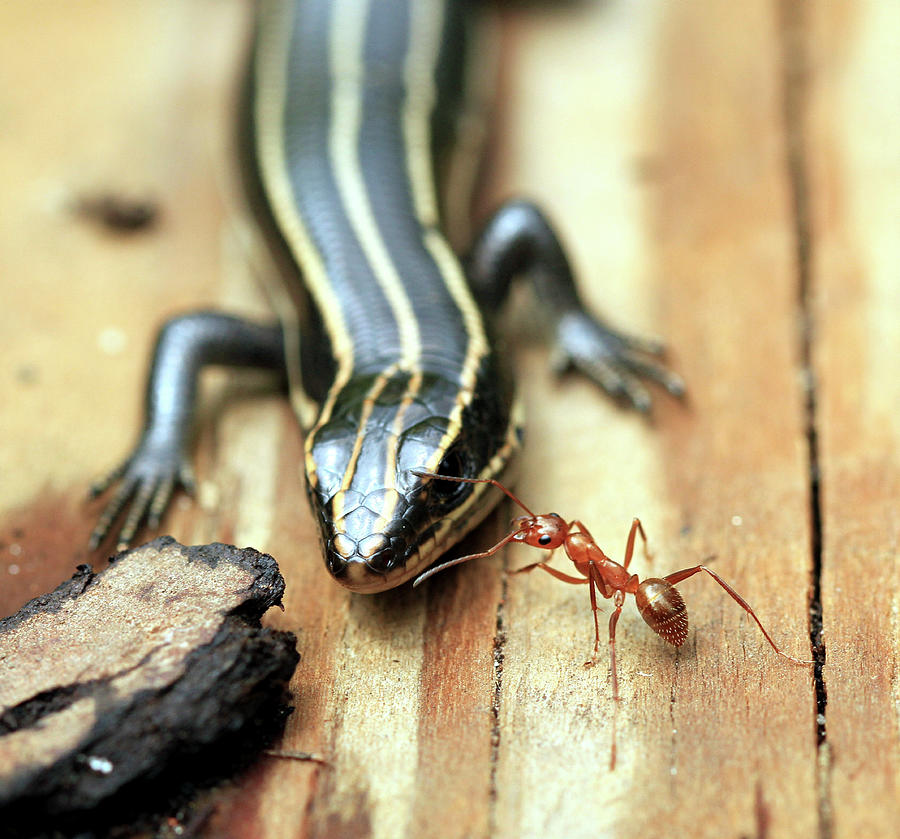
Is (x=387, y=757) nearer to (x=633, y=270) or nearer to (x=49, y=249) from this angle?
(x=633, y=270)

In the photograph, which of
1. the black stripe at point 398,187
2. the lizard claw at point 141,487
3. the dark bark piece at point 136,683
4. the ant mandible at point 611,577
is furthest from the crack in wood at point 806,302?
the lizard claw at point 141,487

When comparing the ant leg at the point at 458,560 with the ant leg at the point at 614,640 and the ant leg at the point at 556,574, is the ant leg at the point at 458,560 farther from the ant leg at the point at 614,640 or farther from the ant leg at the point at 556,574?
the ant leg at the point at 614,640

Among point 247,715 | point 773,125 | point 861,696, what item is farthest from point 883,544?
point 773,125

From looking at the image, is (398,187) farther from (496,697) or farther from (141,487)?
(496,697)

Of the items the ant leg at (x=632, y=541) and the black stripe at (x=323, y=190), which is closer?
the ant leg at (x=632, y=541)

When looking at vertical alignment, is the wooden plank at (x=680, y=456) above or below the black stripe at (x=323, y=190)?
below

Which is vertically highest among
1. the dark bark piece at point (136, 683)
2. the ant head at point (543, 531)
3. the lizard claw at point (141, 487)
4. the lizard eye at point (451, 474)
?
the dark bark piece at point (136, 683)

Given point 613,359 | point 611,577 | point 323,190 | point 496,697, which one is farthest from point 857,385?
point 323,190
